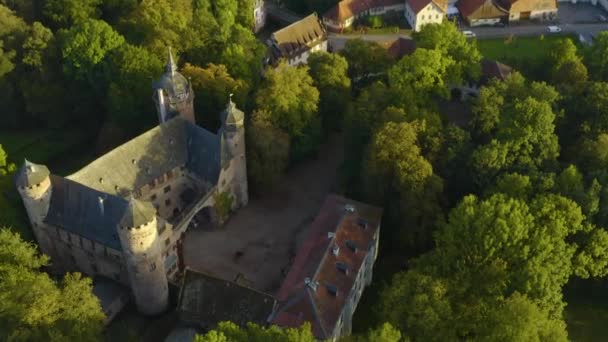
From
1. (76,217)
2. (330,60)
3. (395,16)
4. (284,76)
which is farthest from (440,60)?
(76,217)

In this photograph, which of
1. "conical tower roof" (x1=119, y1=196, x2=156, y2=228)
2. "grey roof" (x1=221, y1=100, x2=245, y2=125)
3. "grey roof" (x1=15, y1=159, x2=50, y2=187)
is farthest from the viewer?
"grey roof" (x1=221, y1=100, x2=245, y2=125)

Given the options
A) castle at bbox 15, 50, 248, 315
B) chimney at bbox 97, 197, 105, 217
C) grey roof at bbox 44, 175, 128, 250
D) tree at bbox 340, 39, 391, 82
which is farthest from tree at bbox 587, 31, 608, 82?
chimney at bbox 97, 197, 105, 217

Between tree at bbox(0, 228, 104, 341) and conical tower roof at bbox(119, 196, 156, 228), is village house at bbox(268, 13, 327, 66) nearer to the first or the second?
conical tower roof at bbox(119, 196, 156, 228)

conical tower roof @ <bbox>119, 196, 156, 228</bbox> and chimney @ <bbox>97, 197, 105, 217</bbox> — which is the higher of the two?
conical tower roof @ <bbox>119, 196, 156, 228</bbox>

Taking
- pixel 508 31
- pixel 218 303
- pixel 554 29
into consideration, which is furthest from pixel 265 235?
Result: pixel 554 29

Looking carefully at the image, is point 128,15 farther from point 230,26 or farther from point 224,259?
point 224,259

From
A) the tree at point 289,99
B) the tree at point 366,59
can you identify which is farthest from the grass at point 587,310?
the tree at point 366,59
